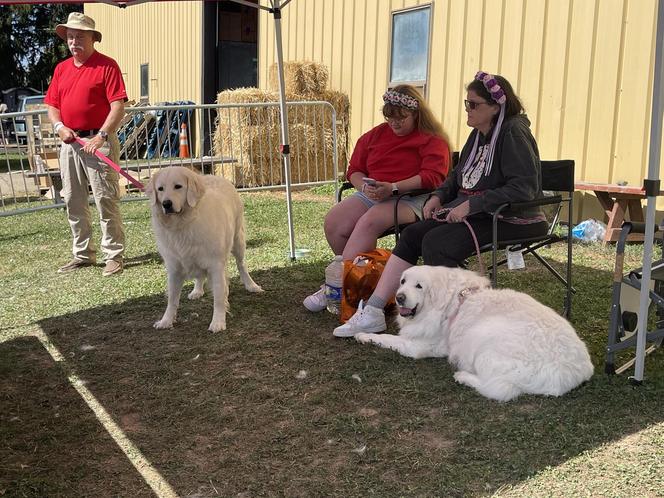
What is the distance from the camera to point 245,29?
16.0 m

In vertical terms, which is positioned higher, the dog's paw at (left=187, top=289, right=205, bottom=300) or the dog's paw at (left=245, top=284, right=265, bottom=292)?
the dog's paw at (left=245, top=284, right=265, bottom=292)

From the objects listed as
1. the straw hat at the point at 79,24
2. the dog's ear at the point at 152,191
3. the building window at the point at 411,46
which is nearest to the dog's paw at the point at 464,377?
the dog's ear at the point at 152,191

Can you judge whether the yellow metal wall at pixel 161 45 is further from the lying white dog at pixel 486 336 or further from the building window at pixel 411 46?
the lying white dog at pixel 486 336

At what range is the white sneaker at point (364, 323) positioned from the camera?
12.6 feet

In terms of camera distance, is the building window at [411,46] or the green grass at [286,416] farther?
the building window at [411,46]

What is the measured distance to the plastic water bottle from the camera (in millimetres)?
4266

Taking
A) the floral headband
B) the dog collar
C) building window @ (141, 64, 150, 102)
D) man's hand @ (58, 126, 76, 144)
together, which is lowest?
the dog collar

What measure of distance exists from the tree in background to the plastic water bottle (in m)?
33.4

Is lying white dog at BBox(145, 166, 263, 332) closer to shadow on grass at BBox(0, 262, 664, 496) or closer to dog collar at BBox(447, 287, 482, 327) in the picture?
shadow on grass at BBox(0, 262, 664, 496)

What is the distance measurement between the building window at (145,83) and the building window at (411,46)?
11.6 metres

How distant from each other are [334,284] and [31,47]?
116ft

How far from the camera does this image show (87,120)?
5.32 m

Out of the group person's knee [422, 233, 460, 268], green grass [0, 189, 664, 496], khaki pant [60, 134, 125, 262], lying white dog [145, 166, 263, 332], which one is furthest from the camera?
khaki pant [60, 134, 125, 262]

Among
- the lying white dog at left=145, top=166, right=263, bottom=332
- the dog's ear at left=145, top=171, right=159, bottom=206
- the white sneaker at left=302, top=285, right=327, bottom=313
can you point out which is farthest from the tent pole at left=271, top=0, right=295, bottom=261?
the dog's ear at left=145, top=171, right=159, bottom=206
